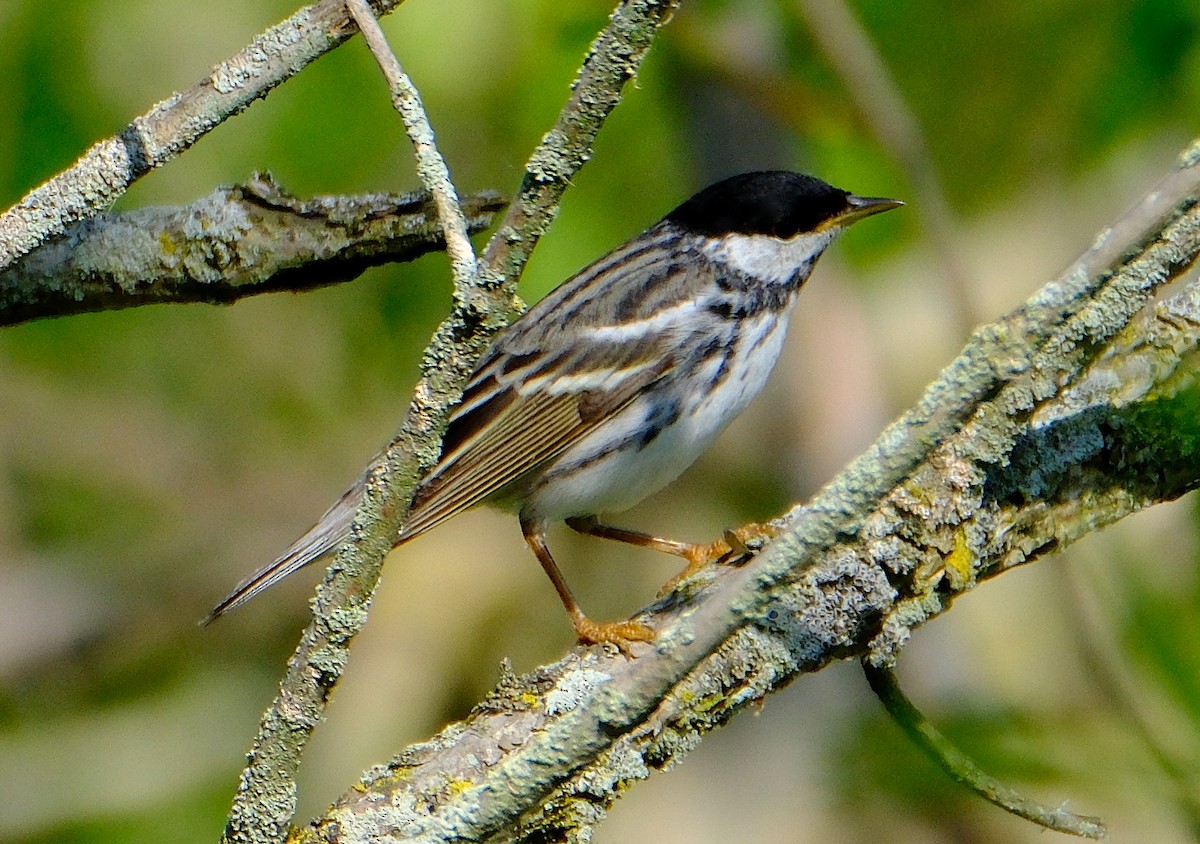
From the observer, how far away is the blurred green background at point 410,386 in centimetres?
479

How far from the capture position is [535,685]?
7.71 ft

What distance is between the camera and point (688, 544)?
153 inches

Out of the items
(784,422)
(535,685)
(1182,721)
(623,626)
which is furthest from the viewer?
(784,422)

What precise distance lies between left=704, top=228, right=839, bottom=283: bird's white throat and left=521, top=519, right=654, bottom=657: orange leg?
3.23 ft

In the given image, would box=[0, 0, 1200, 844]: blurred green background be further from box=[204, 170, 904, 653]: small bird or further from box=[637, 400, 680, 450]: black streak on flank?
box=[637, 400, 680, 450]: black streak on flank

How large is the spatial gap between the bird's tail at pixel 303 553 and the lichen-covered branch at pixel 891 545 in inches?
40.6

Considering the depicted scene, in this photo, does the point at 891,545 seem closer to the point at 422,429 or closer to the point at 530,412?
the point at 422,429

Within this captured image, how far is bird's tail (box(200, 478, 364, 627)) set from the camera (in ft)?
10.7

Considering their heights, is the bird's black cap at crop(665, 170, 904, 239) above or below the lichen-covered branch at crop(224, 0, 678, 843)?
above

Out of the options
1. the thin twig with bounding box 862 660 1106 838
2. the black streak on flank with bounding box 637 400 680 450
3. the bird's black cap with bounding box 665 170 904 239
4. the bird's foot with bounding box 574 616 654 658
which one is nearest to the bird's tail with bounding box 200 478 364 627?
the black streak on flank with bounding box 637 400 680 450

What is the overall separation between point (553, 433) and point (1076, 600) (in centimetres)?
145

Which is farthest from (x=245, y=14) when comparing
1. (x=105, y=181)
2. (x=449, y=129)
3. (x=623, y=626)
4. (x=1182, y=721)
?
(x=1182, y=721)

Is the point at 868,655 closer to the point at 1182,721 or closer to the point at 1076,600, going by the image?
the point at 1182,721

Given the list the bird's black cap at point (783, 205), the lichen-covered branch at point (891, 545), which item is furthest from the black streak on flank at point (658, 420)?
the lichen-covered branch at point (891, 545)
